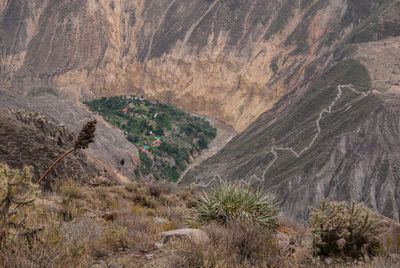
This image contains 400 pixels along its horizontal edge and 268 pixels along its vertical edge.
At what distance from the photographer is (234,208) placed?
6.26 metres

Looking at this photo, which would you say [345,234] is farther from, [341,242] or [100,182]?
[100,182]

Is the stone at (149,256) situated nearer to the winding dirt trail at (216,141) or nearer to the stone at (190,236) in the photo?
the stone at (190,236)

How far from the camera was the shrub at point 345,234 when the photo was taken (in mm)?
5289

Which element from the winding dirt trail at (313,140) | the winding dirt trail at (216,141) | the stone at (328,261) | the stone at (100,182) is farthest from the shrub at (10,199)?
the winding dirt trail at (216,141)

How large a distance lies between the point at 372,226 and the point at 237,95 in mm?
57820

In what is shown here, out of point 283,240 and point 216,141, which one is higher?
point 283,240

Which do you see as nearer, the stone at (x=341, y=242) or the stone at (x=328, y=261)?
the stone at (x=328, y=261)

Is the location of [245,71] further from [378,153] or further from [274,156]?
[378,153]

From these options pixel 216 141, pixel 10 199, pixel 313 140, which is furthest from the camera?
pixel 216 141

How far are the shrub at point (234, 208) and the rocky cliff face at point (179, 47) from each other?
1973 inches

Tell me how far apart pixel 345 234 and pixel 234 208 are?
6.27 ft

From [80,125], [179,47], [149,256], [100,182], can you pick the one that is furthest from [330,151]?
[179,47]

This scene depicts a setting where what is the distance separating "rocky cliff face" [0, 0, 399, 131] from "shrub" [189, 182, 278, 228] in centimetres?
5011

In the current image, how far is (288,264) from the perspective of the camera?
4469mm
